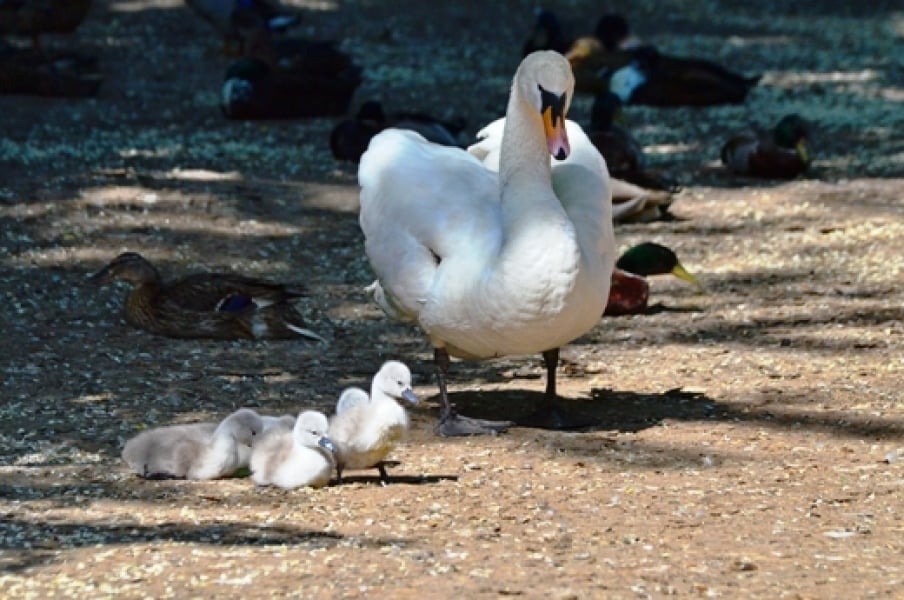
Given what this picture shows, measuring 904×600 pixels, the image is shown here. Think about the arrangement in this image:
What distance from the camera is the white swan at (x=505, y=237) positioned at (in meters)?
6.75

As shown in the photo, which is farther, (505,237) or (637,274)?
(637,274)

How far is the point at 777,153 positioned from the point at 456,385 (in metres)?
5.49

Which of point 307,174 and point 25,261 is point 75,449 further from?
point 307,174

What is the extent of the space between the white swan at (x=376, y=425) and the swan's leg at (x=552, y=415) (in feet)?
3.47

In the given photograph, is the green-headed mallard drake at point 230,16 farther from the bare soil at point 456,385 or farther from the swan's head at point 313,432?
the swan's head at point 313,432

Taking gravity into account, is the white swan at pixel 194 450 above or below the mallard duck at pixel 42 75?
below

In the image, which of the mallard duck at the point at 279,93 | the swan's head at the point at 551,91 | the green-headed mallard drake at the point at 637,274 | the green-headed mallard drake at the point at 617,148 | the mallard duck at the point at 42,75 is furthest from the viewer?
the mallard duck at the point at 42,75

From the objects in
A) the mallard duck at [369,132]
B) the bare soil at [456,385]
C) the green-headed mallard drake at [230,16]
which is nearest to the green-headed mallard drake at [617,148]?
the bare soil at [456,385]

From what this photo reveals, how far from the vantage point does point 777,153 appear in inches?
513

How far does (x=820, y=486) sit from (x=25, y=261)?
538cm

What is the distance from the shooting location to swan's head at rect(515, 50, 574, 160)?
694 centimetres

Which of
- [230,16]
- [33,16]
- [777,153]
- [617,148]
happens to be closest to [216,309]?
[617,148]

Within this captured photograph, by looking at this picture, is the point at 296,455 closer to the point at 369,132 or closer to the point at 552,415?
the point at 552,415

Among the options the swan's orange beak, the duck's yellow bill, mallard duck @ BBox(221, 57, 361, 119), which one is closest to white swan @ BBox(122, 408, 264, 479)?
the swan's orange beak
